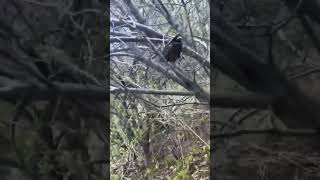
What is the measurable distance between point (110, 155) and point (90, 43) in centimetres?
40

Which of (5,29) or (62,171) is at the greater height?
(5,29)

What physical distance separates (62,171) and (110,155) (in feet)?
0.57

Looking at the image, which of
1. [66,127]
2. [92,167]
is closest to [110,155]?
[92,167]

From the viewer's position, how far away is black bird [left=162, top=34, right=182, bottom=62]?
1549mm

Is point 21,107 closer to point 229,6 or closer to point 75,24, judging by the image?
point 75,24

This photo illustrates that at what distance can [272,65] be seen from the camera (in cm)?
147

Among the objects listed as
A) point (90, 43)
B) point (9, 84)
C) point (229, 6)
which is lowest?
point (9, 84)

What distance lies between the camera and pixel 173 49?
155 cm

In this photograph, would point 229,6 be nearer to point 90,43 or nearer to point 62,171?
point 90,43

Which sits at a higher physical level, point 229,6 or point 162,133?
point 229,6

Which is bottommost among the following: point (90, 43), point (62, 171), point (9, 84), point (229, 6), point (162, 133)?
point (62, 171)

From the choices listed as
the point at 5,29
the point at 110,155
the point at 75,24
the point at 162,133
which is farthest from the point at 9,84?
the point at 162,133

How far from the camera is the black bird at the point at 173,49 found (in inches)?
61.0

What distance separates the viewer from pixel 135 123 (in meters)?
1.55
